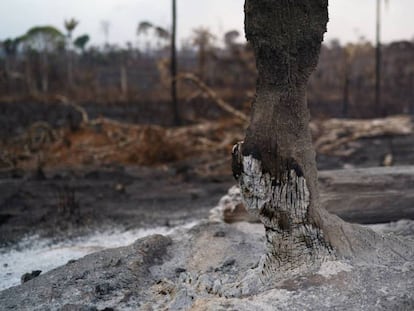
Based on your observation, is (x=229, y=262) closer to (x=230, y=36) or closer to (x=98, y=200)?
(x=98, y=200)

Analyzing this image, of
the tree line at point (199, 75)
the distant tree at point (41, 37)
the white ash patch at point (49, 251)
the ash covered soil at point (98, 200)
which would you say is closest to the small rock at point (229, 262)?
the white ash patch at point (49, 251)

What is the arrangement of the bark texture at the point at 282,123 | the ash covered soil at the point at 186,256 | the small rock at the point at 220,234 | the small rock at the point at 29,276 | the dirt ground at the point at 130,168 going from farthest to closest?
the dirt ground at the point at 130,168 → the small rock at the point at 220,234 → the small rock at the point at 29,276 → the bark texture at the point at 282,123 → the ash covered soil at the point at 186,256

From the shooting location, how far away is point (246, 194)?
3826 mm

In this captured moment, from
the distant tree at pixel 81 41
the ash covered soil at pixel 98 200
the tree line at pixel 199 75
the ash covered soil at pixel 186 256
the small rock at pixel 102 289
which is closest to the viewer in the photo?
the ash covered soil at pixel 186 256

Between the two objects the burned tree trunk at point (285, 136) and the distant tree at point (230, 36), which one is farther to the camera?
the distant tree at point (230, 36)

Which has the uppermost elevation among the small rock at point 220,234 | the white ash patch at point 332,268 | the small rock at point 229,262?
the white ash patch at point 332,268

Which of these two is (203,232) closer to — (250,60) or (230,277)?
(230,277)

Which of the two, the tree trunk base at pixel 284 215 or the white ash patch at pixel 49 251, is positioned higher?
the tree trunk base at pixel 284 215

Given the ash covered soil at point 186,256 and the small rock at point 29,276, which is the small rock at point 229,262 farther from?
the small rock at point 29,276

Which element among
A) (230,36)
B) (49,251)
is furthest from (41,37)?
(49,251)

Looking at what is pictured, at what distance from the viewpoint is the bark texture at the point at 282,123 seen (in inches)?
144

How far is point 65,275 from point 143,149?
7.79 meters

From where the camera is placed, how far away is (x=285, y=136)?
3.71 m

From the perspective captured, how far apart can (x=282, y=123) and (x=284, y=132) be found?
65 millimetres
